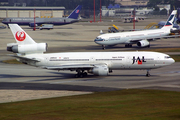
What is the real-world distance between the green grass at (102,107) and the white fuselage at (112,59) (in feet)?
40.1

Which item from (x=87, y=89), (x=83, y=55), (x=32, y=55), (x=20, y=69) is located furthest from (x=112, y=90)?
(x=20, y=69)

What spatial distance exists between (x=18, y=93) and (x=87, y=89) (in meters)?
9.79

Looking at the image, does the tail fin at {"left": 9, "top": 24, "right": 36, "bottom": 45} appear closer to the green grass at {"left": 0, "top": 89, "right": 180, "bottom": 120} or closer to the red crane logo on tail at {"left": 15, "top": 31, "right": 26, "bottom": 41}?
the red crane logo on tail at {"left": 15, "top": 31, "right": 26, "bottom": 41}

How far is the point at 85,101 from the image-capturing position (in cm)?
3588

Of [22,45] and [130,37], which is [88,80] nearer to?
[22,45]

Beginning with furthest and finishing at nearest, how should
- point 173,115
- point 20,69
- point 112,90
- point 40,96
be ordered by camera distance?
point 20,69, point 112,90, point 40,96, point 173,115

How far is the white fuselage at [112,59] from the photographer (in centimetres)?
5238

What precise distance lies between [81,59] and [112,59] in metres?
5.49

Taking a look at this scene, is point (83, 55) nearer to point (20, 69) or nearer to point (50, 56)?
point (50, 56)

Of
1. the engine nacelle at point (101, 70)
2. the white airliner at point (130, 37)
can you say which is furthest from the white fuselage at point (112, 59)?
the white airliner at point (130, 37)

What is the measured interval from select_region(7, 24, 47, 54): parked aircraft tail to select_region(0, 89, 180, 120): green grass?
1829 cm

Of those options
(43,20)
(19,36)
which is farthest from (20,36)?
(43,20)

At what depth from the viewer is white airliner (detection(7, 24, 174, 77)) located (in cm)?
5231

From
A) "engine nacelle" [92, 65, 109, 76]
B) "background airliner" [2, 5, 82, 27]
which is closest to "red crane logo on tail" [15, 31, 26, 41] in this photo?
"engine nacelle" [92, 65, 109, 76]
